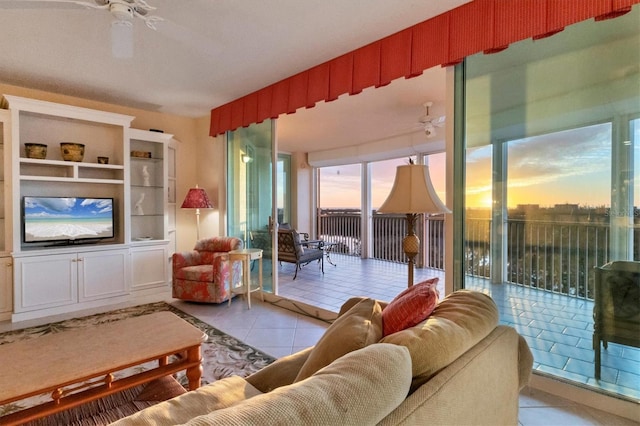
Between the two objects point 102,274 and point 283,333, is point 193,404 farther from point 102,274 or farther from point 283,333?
point 102,274

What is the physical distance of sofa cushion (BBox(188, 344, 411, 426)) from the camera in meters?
0.59

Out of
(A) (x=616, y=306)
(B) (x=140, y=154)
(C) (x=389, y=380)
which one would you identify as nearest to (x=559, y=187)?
(A) (x=616, y=306)

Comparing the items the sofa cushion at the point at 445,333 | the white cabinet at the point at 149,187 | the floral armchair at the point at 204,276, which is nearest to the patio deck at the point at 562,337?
the sofa cushion at the point at 445,333

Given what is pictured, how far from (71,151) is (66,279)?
144 cm

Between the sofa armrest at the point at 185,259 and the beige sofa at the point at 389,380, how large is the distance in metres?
2.84

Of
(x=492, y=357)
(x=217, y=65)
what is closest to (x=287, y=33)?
(x=217, y=65)

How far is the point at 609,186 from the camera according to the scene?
6.29 ft

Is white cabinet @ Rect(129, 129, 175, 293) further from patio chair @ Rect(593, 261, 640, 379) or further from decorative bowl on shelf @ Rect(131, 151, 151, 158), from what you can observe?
patio chair @ Rect(593, 261, 640, 379)

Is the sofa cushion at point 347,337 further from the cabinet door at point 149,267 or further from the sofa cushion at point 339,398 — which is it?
the cabinet door at point 149,267

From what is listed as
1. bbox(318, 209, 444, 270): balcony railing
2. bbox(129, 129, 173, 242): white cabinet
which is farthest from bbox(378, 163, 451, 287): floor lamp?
bbox(318, 209, 444, 270): balcony railing

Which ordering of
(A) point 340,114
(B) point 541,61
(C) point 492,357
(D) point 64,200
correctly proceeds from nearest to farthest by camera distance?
(C) point 492,357 < (B) point 541,61 < (D) point 64,200 < (A) point 340,114

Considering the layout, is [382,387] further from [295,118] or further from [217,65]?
[295,118]

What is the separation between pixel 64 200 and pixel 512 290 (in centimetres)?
454

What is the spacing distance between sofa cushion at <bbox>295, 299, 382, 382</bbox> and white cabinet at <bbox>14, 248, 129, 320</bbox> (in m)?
3.58
